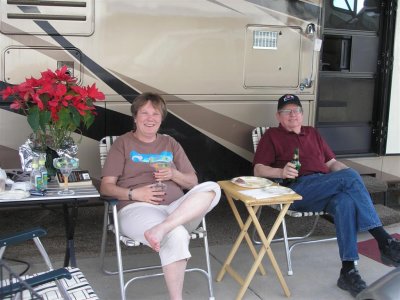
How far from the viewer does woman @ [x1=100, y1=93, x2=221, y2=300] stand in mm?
2658

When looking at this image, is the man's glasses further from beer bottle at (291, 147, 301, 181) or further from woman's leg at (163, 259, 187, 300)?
woman's leg at (163, 259, 187, 300)

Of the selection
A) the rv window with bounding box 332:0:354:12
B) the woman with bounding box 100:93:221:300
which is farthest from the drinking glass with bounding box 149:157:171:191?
the rv window with bounding box 332:0:354:12

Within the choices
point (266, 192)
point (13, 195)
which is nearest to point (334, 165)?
point (266, 192)

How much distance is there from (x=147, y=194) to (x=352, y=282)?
4.15ft

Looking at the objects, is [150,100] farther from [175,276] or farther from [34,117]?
[175,276]

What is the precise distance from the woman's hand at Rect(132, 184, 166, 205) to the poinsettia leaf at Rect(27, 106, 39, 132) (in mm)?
623

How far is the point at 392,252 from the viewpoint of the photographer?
10.3 ft

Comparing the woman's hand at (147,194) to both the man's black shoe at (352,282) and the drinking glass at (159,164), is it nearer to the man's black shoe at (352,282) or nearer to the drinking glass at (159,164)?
the drinking glass at (159,164)

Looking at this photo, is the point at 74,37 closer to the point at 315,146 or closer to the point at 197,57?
the point at 197,57

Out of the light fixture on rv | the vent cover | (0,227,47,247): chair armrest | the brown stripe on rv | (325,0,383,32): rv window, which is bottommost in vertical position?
(0,227,47,247): chair armrest

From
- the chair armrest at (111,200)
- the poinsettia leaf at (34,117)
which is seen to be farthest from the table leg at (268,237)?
the poinsettia leaf at (34,117)

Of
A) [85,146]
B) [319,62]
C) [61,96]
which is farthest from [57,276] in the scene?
[319,62]

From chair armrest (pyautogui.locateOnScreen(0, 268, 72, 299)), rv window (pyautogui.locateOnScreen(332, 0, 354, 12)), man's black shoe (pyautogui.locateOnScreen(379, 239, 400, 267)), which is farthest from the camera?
rv window (pyautogui.locateOnScreen(332, 0, 354, 12))

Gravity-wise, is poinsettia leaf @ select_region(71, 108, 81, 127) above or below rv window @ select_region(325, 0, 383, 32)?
below
